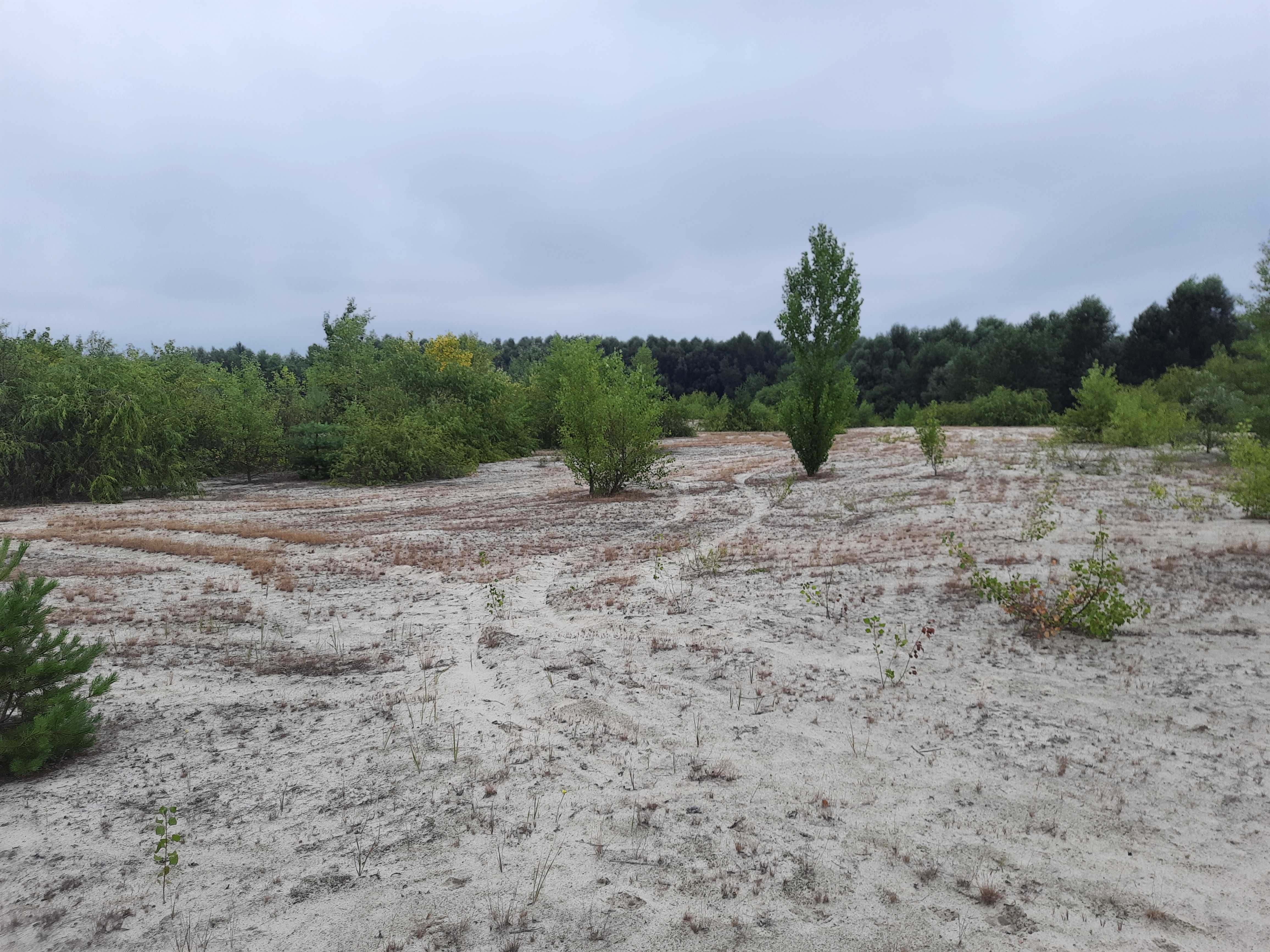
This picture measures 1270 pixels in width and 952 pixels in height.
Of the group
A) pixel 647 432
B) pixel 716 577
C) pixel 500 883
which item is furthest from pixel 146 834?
pixel 647 432

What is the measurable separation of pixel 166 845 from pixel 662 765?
2514 mm

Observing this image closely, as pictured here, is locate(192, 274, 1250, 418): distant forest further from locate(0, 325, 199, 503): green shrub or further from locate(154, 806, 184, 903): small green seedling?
locate(154, 806, 184, 903): small green seedling

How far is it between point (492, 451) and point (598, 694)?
72.0 feet

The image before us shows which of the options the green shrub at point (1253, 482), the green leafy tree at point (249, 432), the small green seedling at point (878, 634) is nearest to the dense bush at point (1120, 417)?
the green shrub at point (1253, 482)

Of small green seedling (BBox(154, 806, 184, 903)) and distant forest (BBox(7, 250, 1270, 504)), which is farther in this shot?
distant forest (BBox(7, 250, 1270, 504))

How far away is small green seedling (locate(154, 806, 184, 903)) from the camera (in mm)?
3102

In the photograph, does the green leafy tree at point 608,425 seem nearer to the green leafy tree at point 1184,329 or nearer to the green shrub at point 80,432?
the green shrub at point 80,432

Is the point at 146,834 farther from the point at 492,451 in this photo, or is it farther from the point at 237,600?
the point at 492,451

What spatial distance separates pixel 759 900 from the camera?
3.08 m

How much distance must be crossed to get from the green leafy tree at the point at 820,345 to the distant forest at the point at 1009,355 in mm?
11540

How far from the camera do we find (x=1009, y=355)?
52438 millimetres

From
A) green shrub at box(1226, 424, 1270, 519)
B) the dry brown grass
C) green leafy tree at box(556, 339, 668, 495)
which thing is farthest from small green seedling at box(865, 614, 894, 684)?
green leafy tree at box(556, 339, 668, 495)

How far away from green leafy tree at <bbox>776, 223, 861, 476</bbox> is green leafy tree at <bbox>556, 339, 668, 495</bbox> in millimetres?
3713

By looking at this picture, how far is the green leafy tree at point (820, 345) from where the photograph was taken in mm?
17484
